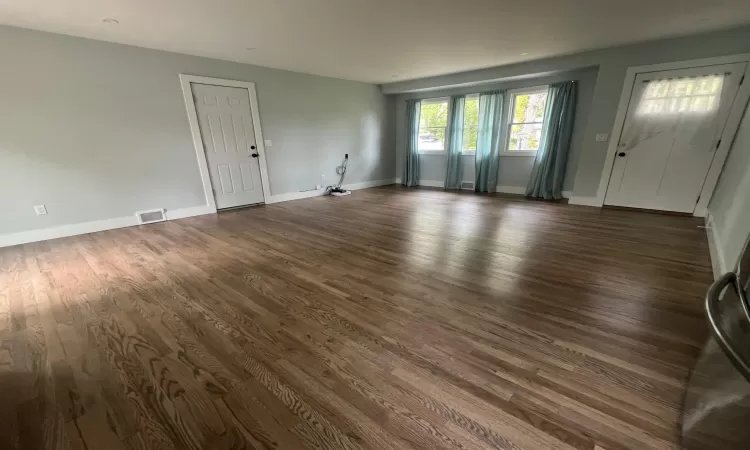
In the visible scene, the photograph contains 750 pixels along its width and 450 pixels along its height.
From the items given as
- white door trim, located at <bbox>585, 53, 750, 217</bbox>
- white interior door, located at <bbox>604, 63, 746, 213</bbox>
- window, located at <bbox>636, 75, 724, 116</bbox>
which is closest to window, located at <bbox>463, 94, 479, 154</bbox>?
white door trim, located at <bbox>585, 53, 750, 217</bbox>

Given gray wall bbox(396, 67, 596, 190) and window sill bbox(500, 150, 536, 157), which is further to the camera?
window sill bbox(500, 150, 536, 157)

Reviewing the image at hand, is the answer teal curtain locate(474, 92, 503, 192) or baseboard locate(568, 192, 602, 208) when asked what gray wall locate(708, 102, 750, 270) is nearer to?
baseboard locate(568, 192, 602, 208)

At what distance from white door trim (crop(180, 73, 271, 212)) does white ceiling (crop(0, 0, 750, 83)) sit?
374 mm

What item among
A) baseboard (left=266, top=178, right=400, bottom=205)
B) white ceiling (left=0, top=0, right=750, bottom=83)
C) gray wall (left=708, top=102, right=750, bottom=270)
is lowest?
baseboard (left=266, top=178, right=400, bottom=205)

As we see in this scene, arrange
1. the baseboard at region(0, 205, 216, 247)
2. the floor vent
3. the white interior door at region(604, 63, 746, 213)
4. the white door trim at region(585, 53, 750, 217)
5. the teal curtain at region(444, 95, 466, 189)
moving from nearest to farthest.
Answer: the baseboard at region(0, 205, 216, 247) → the white door trim at region(585, 53, 750, 217) → the white interior door at region(604, 63, 746, 213) → the floor vent → the teal curtain at region(444, 95, 466, 189)

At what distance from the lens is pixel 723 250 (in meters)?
2.46

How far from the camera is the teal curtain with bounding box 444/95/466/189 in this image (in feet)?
21.1

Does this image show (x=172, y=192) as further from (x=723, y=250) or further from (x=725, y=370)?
(x=723, y=250)

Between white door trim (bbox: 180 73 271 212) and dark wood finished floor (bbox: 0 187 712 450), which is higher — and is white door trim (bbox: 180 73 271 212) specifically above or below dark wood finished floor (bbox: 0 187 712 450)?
above

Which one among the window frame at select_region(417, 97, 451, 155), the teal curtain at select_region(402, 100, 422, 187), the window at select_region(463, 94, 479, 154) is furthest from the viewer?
the teal curtain at select_region(402, 100, 422, 187)

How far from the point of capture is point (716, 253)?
263cm

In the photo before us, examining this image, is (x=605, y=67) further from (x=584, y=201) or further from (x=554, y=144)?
(x=584, y=201)

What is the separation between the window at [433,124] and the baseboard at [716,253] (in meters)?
4.83

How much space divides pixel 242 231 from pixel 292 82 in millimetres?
3307
